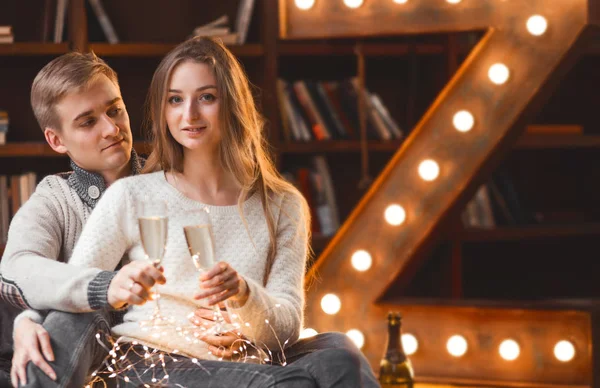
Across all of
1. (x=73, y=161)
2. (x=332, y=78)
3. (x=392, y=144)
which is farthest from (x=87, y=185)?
(x=332, y=78)

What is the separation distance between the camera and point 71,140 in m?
2.02

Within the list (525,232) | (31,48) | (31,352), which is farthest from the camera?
(525,232)

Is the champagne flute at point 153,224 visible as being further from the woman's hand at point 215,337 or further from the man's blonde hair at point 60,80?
the man's blonde hair at point 60,80

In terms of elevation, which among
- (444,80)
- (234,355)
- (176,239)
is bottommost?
(234,355)

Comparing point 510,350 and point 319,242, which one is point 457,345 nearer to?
point 510,350

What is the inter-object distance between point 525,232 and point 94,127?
2163mm

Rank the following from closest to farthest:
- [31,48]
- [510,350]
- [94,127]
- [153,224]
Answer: [153,224] < [94,127] < [510,350] < [31,48]

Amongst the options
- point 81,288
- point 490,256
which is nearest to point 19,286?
point 81,288

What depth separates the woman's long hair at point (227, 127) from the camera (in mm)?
1922

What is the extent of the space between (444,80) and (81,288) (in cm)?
241

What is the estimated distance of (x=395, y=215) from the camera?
2.86 m

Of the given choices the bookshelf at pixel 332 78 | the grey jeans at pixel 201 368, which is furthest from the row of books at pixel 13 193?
the grey jeans at pixel 201 368

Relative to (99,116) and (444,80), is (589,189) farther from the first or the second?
(99,116)

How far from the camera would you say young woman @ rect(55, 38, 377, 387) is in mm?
1785
